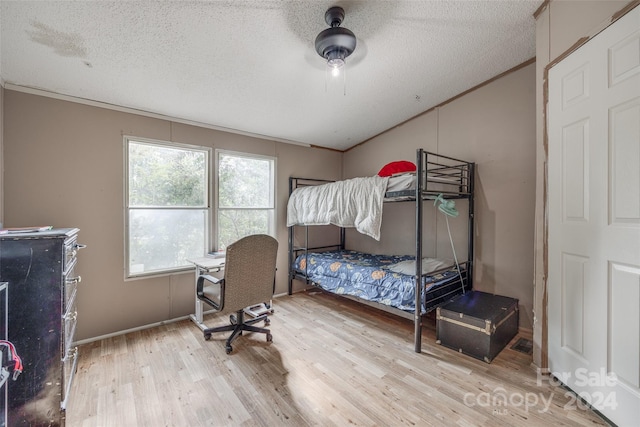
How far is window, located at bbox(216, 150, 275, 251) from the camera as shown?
3484mm

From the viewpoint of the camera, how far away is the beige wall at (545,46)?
1664 millimetres

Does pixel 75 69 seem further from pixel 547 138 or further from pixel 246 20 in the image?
pixel 547 138

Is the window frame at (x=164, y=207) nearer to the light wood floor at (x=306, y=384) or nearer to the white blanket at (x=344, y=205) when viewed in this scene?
the light wood floor at (x=306, y=384)

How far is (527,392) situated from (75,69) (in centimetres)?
421

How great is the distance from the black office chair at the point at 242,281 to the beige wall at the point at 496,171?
2.16 m

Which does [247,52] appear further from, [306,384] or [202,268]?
[306,384]

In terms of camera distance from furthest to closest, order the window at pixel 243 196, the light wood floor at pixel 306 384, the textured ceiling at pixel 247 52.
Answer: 1. the window at pixel 243 196
2. the textured ceiling at pixel 247 52
3. the light wood floor at pixel 306 384

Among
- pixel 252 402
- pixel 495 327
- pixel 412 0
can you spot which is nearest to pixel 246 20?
pixel 412 0

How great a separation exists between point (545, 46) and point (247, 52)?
2303 mm

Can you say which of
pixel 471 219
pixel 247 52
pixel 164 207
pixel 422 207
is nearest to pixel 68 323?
pixel 164 207

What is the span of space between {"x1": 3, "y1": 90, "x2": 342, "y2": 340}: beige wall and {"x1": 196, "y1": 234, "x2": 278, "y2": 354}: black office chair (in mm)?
840

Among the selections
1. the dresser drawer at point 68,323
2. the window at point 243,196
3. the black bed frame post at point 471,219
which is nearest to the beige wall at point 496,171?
the black bed frame post at point 471,219

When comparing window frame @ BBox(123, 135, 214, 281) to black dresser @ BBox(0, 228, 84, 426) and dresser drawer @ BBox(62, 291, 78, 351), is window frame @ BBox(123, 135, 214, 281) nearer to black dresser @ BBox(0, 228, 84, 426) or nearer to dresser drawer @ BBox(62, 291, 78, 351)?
dresser drawer @ BBox(62, 291, 78, 351)

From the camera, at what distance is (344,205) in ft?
10.1
